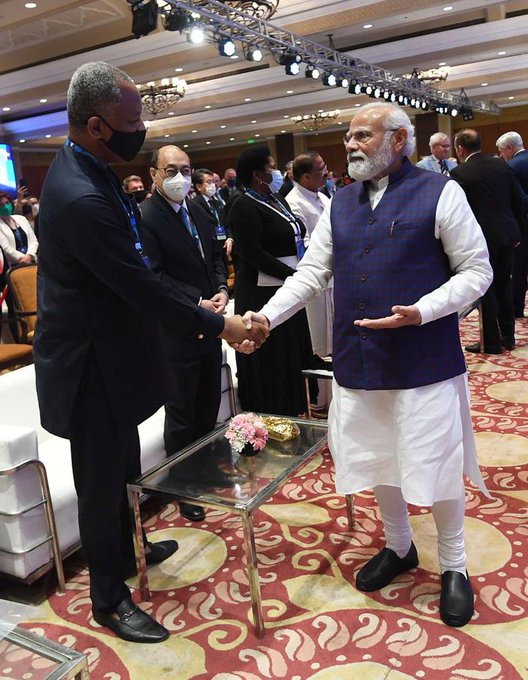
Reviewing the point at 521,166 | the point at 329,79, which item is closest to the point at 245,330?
the point at 521,166

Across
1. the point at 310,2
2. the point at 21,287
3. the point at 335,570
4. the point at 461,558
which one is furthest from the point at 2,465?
the point at 310,2

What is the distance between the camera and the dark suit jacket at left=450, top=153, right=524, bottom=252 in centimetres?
478

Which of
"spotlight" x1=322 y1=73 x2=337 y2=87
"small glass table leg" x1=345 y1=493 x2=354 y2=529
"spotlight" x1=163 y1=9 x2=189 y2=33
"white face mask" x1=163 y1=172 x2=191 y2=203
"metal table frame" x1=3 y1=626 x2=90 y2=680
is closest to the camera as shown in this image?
"metal table frame" x1=3 y1=626 x2=90 y2=680

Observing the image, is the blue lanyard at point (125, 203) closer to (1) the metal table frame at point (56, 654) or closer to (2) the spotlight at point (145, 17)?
(1) the metal table frame at point (56, 654)

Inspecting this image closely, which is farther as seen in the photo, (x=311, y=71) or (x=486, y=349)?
(x=311, y=71)

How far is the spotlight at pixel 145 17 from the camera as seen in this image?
6.18m

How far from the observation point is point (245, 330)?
2199 mm

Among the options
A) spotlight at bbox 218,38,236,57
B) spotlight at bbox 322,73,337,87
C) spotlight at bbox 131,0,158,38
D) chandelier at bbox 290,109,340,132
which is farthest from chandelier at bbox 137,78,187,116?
chandelier at bbox 290,109,340,132

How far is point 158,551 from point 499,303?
3725 millimetres

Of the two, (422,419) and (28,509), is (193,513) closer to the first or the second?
(28,509)

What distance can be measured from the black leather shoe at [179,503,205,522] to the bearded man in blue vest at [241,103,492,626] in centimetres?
98

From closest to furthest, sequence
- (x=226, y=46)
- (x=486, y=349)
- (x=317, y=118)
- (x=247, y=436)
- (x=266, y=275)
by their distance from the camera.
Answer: (x=247, y=436) → (x=266, y=275) → (x=486, y=349) → (x=226, y=46) → (x=317, y=118)

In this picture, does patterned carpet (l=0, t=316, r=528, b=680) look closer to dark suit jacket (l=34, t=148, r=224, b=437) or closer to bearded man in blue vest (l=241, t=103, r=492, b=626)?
bearded man in blue vest (l=241, t=103, r=492, b=626)

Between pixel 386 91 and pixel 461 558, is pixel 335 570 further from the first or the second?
pixel 386 91
